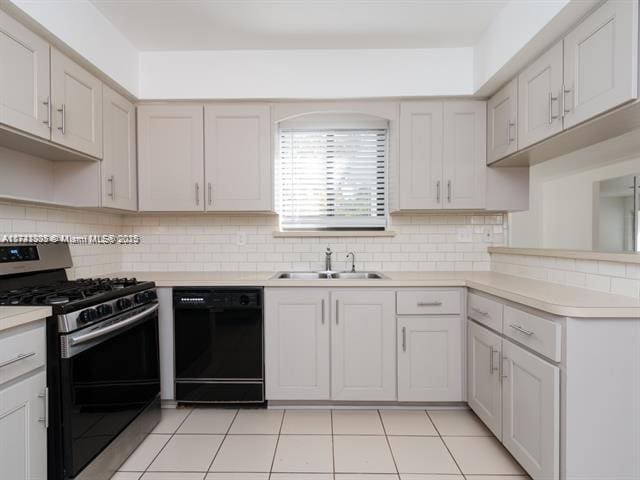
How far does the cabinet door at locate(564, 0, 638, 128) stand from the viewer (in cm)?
144

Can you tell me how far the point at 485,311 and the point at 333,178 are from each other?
5.29 feet

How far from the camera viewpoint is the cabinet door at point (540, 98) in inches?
74.6

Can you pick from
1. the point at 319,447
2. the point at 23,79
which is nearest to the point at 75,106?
the point at 23,79

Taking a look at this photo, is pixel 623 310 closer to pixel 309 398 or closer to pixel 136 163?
pixel 309 398

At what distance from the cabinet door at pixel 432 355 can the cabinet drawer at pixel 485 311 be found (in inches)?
5.8

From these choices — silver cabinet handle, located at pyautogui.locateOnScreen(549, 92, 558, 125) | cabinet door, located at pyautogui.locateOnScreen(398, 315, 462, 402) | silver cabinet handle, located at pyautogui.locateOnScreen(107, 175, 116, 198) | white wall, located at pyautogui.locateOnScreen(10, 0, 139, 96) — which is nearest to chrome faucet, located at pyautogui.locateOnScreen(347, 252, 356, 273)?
cabinet door, located at pyautogui.locateOnScreen(398, 315, 462, 402)

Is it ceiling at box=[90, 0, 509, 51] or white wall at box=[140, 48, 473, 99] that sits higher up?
ceiling at box=[90, 0, 509, 51]

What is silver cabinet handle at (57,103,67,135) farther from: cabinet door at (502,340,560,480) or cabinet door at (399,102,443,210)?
cabinet door at (502,340,560,480)

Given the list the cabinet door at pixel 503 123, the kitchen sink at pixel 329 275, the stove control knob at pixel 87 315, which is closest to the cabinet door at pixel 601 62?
the cabinet door at pixel 503 123

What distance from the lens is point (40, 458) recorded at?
1.46 m

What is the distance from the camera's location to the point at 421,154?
8.87 ft

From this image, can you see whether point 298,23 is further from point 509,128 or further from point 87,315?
point 87,315

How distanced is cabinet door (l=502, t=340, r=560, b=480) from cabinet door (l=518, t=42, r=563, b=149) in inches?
46.4

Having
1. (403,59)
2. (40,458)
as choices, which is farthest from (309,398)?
(403,59)
